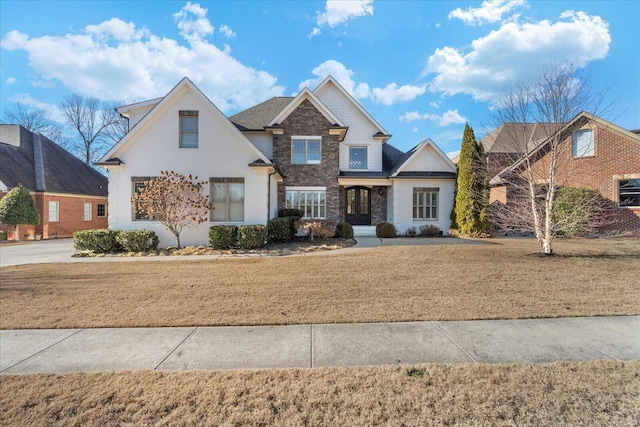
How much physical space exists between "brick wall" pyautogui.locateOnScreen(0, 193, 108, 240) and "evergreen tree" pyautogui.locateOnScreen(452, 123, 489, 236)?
89.7ft

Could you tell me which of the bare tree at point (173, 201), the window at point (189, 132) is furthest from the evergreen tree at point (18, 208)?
the window at point (189, 132)

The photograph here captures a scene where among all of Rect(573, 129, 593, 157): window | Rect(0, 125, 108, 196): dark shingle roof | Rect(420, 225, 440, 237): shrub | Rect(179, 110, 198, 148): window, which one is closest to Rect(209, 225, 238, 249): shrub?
Rect(179, 110, 198, 148): window

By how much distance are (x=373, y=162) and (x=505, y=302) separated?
14.5 meters

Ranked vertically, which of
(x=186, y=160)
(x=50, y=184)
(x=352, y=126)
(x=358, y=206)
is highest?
(x=352, y=126)

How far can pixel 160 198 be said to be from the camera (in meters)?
12.3

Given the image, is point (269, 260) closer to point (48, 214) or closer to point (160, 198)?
point (160, 198)

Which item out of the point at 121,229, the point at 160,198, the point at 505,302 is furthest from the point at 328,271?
the point at 121,229

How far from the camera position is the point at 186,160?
44.7 feet

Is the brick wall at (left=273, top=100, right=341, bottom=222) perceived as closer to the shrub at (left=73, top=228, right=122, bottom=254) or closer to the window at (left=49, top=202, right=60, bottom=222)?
the shrub at (left=73, top=228, right=122, bottom=254)

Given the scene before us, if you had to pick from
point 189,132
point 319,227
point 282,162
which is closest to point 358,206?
point 282,162

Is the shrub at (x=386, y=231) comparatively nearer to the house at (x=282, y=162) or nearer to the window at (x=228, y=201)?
the house at (x=282, y=162)

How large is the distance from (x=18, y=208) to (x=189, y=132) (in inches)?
537

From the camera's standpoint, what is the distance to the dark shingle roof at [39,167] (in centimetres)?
2072

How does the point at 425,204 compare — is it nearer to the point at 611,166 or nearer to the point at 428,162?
the point at 428,162
